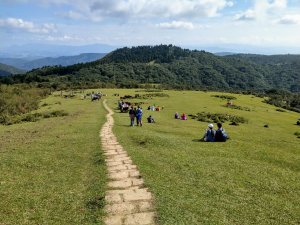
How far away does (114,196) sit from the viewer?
1684 centimetres

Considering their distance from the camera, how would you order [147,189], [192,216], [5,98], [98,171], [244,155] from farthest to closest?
[5,98] → [244,155] → [98,171] → [147,189] → [192,216]

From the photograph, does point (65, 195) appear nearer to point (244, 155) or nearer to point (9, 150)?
point (9, 150)

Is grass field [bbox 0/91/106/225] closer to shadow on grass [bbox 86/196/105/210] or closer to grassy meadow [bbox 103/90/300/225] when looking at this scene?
shadow on grass [bbox 86/196/105/210]

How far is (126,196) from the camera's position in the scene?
16.9 meters

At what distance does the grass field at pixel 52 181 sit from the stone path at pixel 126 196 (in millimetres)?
507

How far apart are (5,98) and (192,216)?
89778 millimetres

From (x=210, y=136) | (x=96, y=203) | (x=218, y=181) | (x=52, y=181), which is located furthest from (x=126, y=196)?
(x=210, y=136)

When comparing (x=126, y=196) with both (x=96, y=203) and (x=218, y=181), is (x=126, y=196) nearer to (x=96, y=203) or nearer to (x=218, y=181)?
(x=96, y=203)

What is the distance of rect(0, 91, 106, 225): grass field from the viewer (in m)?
15.1

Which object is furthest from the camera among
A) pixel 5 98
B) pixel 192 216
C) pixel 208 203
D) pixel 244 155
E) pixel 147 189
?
pixel 5 98

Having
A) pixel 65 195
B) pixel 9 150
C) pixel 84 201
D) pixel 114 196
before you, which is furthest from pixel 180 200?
pixel 9 150

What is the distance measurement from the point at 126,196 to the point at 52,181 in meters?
5.28

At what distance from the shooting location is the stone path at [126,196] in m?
14.5

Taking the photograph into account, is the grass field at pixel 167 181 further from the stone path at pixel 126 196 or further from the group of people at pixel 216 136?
the group of people at pixel 216 136
